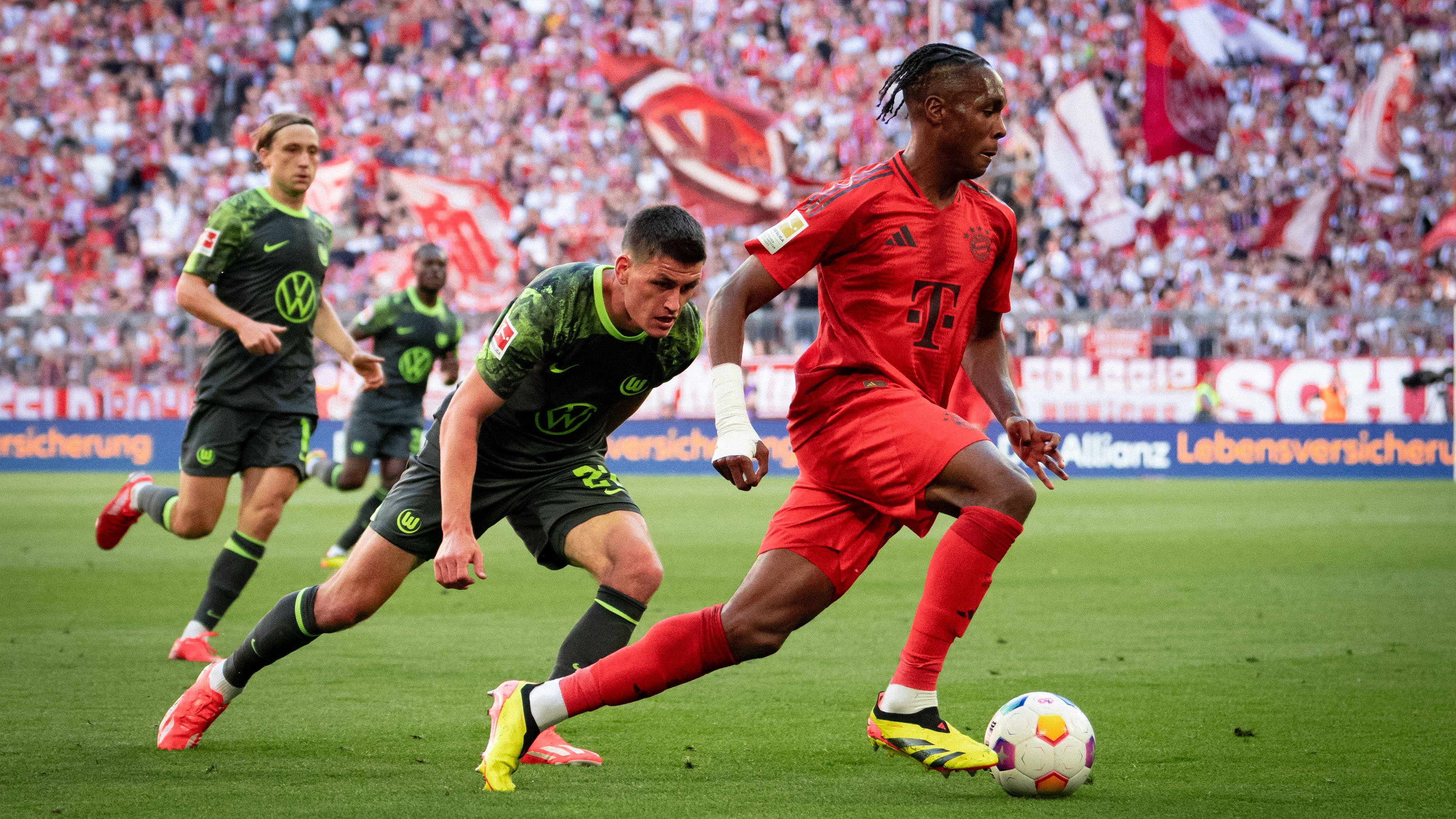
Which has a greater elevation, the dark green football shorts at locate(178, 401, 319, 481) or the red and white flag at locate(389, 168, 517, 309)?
the red and white flag at locate(389, 168, 517, 309)

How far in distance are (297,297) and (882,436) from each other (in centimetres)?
367

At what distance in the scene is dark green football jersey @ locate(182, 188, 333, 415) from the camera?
21.9ft

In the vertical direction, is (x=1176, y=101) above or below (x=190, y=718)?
above

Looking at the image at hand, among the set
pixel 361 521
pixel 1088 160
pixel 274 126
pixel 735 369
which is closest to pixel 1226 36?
pixel 1088 160

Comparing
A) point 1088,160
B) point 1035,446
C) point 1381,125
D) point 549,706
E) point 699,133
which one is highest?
point 1381,125

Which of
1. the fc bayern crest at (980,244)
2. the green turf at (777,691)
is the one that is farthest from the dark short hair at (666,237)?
the green turf at (777,691)

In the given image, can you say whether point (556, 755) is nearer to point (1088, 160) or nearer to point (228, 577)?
point (228, 577)

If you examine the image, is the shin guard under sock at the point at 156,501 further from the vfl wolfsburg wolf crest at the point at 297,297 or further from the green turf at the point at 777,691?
the vfl wolfsburg wolf crest at the point at 297,297

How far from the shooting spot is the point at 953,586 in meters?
4.15

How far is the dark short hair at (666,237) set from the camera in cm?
415

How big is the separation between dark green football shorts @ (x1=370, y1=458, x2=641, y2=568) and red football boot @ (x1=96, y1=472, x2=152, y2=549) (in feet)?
10.1

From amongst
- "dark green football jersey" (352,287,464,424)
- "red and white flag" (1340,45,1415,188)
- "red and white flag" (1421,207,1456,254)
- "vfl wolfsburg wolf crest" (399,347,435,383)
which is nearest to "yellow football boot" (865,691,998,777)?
"dark green football jersey" (352,287,464,424)

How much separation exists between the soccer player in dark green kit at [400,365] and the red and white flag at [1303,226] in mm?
16327

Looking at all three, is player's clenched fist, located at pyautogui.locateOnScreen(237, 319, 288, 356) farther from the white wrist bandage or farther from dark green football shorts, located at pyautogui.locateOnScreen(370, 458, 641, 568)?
the white wrist bandage
